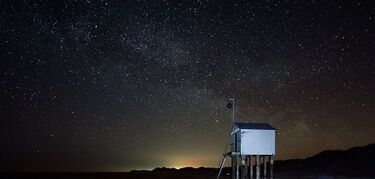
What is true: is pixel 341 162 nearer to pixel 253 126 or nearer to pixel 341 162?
pixel 341 162

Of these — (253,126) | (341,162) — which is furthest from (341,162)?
(253,126)

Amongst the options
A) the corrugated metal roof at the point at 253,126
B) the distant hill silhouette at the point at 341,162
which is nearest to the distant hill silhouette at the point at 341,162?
the distant hill silhouette at the point at 341,162

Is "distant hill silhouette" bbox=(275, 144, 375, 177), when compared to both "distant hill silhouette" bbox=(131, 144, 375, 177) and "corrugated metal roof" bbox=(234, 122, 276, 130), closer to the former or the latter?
"distant hill silhouette" bbox=(131, 144, 375, 177)

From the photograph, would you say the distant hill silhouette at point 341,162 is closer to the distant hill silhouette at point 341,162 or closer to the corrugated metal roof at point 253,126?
the distant hill silhouette at point 341,162

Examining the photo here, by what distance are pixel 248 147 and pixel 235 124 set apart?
2548 millimetres

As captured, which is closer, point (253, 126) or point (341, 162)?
point (253, 126)

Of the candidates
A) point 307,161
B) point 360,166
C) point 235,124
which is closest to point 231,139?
point 235,124

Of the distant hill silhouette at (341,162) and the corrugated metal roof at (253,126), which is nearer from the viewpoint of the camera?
the corrugated metal roof at (253,126)

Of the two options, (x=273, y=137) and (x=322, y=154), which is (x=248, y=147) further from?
(x=322, y=154)

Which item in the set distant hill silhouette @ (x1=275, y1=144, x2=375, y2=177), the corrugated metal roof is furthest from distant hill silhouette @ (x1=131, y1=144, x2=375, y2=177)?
the corrugated metal roof

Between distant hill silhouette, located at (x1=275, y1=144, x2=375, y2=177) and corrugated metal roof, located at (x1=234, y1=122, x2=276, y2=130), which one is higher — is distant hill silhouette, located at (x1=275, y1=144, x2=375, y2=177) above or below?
below

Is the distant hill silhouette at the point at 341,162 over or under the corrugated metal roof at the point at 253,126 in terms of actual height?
under

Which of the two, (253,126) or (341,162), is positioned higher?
(253,126)

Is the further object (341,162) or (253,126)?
(341,162)
